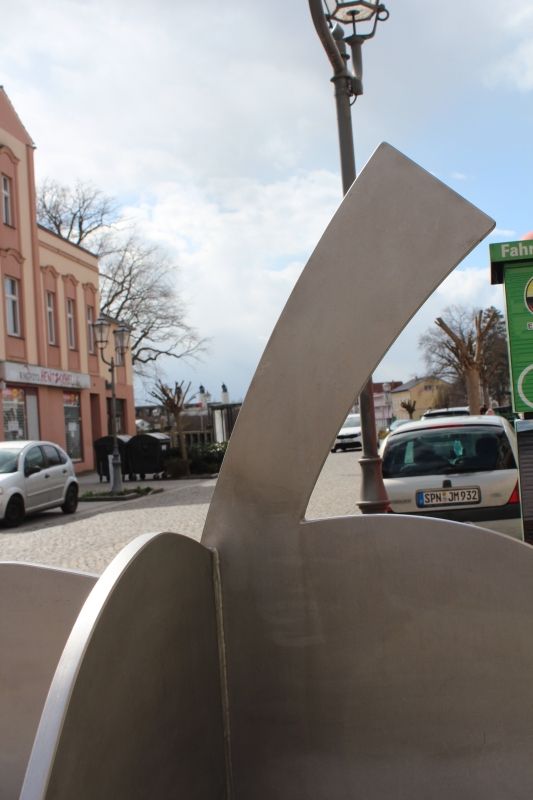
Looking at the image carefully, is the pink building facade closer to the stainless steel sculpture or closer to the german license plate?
the german license plate

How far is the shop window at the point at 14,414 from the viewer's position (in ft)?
88.6

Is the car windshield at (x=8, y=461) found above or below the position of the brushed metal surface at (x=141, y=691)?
above

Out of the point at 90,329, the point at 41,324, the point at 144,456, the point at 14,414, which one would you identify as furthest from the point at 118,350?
the point at 90,329

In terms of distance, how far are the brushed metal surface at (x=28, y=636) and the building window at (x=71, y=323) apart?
31363 millimetres

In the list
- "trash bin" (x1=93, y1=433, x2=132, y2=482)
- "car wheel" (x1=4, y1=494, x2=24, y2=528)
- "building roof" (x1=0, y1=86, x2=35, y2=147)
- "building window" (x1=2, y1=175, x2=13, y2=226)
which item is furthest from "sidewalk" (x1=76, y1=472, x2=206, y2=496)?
"building roof" (x1=0, y1=86, x2=35, y2=147)

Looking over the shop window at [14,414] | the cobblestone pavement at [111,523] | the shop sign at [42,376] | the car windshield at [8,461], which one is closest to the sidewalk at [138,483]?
the cobblestone pavement at [111,523]

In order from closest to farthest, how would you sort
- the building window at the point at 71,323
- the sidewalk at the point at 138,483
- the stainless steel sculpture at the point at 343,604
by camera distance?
the stainless steel sculpture at the point at 343,604, the sidewalk at the point at 138,483, the building window at the point at 71,323

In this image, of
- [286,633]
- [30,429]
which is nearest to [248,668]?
[286,633]

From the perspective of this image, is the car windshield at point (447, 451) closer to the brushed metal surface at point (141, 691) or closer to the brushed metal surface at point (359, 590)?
the brushed metal surface at point (359, 590)

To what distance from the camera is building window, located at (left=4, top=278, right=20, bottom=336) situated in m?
28.0

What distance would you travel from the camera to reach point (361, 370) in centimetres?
276

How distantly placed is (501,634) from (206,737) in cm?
92

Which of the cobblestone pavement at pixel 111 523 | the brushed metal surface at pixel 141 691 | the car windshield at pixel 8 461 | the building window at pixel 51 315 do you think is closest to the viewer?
the brushed metal surface at pixel 141 691

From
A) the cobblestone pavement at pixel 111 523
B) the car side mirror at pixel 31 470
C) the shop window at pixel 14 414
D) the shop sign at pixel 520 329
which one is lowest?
the cobblestone pavement at pixel 111 523
